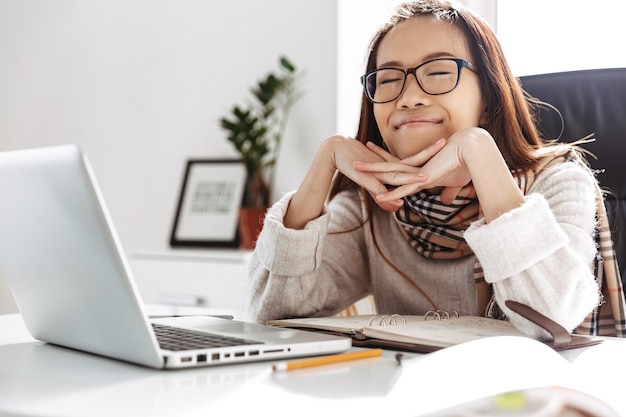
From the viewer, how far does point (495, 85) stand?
4.40 feet

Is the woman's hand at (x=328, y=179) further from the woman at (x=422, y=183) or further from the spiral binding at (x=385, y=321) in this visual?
the spiral binding at (x=385, y=321)

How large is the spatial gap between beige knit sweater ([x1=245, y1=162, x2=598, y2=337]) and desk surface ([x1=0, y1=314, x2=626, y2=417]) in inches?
9.6

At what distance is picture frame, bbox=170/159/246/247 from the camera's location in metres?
2.94

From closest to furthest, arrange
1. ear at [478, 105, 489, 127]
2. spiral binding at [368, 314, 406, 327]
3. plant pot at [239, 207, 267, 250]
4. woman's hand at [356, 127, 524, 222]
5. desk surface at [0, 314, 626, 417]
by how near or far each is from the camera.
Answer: desk surface at [0, 314, 626, 417] → spiral binding at [368, 314, 406, 327] → woman's hand at [356, 127, 524, 222] → ear at [478, 105, 489, 127] → plant pot at [239, 207, 267, 250]

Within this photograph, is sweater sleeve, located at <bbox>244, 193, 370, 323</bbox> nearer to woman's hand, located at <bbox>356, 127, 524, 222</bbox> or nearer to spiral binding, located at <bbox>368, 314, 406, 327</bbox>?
woman's hand, located at <bbox>356, 127, 524, 222</bbox>

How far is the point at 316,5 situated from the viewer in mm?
2777

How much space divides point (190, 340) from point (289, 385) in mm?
184

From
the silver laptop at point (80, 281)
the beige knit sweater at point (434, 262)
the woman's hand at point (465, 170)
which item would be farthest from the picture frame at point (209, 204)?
the silver laptop at point (80, 281)

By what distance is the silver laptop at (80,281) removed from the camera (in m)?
0.70

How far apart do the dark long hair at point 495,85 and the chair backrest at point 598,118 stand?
9cm

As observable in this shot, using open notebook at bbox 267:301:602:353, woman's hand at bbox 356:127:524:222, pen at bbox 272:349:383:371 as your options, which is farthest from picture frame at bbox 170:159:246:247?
pen at bbox 272:349:383:371

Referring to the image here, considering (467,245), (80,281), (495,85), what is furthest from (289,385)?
(495,85)

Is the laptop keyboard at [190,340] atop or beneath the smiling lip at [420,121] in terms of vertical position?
beneath

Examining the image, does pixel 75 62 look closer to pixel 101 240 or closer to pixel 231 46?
pixel 231 46
